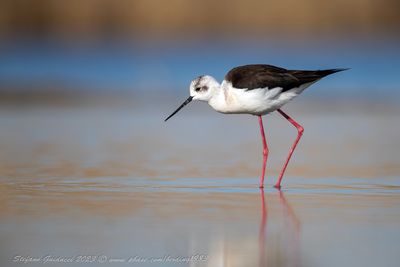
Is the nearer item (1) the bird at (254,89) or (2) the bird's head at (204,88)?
(1) the bird at (254,89)

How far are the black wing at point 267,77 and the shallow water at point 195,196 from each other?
837 millimetres

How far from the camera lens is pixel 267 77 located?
321 inches

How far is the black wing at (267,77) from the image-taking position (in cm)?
811

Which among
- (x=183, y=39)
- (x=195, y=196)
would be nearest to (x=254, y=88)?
(x=195, y=196)

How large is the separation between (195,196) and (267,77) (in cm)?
158

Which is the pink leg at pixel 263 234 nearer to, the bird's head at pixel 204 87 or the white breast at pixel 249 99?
the white breast at pixel 249 99

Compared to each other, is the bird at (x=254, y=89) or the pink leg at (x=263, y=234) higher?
the bird at (x=254, y=89)

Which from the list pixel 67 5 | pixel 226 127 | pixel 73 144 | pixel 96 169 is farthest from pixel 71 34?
pixel 96 169

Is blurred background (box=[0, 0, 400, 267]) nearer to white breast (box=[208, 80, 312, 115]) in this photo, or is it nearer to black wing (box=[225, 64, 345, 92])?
white breast (box=[208, 80, 312, 115])

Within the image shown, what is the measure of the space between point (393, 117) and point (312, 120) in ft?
3.84

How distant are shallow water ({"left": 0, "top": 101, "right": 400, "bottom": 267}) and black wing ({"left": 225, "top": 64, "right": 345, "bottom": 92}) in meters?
0.84

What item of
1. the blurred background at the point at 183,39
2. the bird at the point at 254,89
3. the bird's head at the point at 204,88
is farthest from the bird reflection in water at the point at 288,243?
the blurred background at the point at 183,39

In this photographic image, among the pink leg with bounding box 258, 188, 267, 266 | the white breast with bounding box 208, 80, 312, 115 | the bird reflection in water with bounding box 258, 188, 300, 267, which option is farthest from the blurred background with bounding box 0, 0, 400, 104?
the bird reflection in water with bounding box 258, 188, 300, 267

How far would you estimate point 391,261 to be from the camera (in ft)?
16.2
